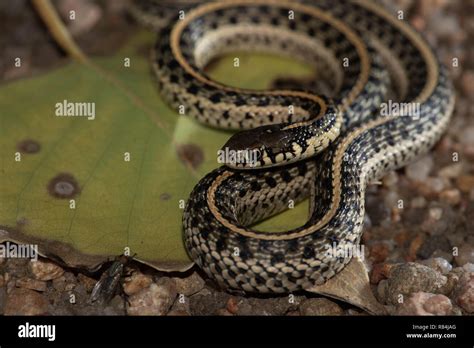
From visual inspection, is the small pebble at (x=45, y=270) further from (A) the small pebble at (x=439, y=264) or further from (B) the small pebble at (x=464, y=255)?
(B) the small pebble at (x=464, y=255)

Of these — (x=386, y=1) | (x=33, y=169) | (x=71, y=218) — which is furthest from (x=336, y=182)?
(x=386, y=1)

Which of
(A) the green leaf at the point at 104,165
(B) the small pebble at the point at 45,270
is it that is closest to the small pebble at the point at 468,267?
(A) the green leaf at the point at 104,165

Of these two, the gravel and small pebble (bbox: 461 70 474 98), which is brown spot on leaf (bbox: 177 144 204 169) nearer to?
the gravel

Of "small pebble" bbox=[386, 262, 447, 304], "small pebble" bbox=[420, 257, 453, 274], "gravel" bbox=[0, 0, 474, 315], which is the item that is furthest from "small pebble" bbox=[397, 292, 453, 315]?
"small pebble" bbox=[420, 257, 453, 274]

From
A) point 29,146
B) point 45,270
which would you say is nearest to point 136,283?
point 45,270

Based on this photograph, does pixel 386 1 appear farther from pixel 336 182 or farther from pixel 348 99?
pixel 336 182
